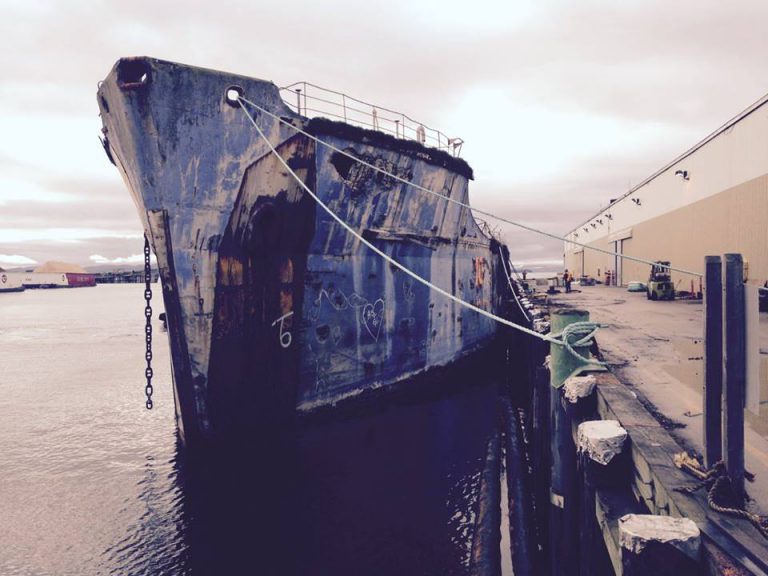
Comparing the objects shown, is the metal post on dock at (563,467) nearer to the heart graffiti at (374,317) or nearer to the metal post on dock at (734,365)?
the metal post on dock at (734,365)

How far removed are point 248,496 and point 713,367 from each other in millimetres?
6360

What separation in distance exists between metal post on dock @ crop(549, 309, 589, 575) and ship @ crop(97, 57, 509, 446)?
2.23 meters

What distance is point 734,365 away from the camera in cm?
287

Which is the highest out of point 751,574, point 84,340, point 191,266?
point 191,266

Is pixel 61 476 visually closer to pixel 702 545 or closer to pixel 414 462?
pixel 414 462

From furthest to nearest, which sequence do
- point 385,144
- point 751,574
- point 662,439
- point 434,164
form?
1. point 434,164
2. point 385,144
3. point 662,439
4. point 751,574

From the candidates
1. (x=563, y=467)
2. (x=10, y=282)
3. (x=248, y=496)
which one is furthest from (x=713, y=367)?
(x=10, y=282)

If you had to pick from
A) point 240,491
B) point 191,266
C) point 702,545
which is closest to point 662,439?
point 702,545

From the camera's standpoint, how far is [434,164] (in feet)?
37.3

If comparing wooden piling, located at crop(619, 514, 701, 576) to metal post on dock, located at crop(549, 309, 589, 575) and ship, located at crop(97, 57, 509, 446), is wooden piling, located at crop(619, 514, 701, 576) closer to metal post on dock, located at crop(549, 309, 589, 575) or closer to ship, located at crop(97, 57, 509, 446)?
metal post on dock, located at crop(549, 309, 589, 575)

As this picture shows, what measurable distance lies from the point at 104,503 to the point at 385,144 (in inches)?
315

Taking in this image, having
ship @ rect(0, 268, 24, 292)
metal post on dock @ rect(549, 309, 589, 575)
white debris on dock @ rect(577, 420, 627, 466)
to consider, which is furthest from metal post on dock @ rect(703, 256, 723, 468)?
ship @ rect(0, 268, 24, 292)

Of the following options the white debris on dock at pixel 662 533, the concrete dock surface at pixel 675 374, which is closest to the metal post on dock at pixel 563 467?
the concrete dock surface at pixel 675 374

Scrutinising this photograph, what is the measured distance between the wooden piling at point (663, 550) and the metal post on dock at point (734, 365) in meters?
0.67
